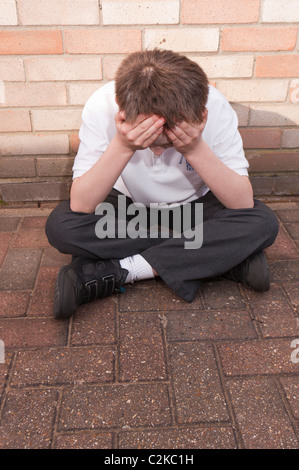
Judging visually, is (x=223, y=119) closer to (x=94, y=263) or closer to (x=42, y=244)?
(x=94, y=263)

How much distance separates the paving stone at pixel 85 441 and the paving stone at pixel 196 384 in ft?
0.75

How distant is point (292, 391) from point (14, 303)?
1.14 m

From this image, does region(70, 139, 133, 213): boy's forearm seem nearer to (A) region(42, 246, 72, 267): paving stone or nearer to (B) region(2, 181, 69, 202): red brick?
(A) region(42, 246, 72, 267): paving stone

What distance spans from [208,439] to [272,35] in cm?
201

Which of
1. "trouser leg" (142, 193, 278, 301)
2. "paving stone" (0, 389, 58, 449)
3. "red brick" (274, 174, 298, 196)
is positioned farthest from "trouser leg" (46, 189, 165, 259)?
"red brick" (274, 174, 298, 196)

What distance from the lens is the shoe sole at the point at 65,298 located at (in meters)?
Answer: 1.74

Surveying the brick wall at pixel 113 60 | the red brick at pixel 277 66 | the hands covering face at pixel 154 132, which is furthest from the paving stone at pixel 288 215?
the hands covering face at pixel 154 132

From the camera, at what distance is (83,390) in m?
1.49

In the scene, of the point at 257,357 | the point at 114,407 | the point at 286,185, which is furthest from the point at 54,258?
the point at 286,185

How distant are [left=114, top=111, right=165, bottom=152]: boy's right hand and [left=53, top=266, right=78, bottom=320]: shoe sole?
587 mm
